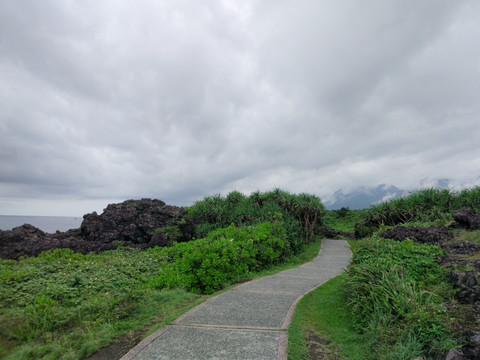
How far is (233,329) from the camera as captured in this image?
4145 millimetres

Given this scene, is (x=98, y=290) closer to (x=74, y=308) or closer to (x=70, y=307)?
(x=70, y=307)

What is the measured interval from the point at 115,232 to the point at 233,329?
9.64m

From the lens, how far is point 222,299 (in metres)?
5.61

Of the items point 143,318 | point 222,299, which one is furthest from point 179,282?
point 143,318

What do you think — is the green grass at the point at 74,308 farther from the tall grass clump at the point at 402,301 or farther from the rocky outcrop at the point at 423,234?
the rocky outcrop at the point at 423,234

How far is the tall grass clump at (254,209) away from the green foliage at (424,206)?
3029mm

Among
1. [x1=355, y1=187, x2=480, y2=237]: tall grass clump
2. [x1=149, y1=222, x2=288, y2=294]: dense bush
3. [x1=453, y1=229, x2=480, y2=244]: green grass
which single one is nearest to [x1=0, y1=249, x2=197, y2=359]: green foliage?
[x1=149, y1=222, x2=288, y2=294]: dense bush

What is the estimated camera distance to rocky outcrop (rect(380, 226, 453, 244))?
7625mm

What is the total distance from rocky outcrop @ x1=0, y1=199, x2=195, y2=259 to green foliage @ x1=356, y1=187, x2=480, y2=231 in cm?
949

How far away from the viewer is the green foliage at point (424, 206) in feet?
38.0

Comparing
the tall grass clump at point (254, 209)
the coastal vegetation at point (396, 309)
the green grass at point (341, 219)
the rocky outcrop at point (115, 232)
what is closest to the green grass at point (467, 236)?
the coastal vegetation at point (396, 309)

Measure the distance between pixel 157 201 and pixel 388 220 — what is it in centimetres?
1173

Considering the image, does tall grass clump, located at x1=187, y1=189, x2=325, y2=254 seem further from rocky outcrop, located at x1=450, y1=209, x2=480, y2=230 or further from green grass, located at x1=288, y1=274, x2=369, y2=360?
green grass, located at x1=288, y1=274, x2=369, y2=360

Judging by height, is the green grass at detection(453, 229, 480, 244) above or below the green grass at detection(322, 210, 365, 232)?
below
